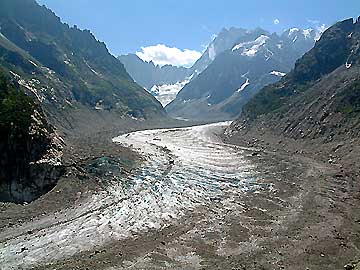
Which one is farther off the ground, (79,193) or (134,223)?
(79,193)

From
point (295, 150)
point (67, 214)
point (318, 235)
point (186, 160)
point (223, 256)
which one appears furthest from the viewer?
point (295, 150)

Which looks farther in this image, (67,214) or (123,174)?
(123,174)

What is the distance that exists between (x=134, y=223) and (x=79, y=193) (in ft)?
53.9

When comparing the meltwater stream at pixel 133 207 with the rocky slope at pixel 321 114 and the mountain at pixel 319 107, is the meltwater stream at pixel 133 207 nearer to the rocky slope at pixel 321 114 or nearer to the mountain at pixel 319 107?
the rocky slope at pixel 321 114

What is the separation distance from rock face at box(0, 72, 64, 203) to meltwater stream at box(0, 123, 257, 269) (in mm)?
9969

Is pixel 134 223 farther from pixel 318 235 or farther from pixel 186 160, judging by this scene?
pixel 186 160

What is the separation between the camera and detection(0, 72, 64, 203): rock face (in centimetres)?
6700

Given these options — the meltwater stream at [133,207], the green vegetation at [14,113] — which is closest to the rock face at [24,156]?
the green vegetation at [14,113]

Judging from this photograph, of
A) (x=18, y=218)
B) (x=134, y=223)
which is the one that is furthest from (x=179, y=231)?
(x=18, y=218)

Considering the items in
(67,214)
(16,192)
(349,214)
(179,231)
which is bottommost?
(349,214)

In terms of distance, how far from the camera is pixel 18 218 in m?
56.1

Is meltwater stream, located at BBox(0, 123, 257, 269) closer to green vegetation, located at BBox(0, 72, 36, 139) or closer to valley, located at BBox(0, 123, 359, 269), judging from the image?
valley, located at BBox(0, 123, 359, 269)

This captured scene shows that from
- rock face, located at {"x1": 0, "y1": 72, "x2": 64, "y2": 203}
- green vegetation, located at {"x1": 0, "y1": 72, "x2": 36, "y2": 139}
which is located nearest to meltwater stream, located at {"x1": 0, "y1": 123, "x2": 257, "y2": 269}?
rock face, located at {"x1": 0, "y1": 72, "x2": 64, "y2": 203}

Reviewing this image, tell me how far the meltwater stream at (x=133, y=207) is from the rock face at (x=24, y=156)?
9.97 m
